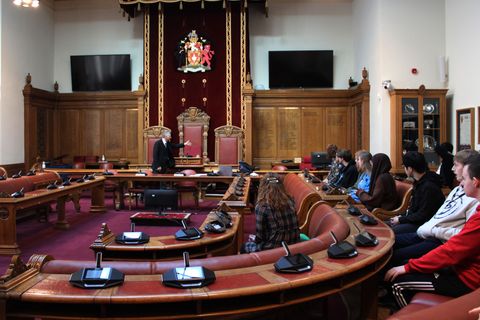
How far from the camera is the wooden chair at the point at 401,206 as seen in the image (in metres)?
4.84

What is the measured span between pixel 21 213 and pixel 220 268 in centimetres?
624

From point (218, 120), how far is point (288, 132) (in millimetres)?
1964

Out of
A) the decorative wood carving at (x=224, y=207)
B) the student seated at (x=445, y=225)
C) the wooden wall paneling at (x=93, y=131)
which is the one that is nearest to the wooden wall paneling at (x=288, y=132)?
the wooden wall paneling at (x=93, y=131)

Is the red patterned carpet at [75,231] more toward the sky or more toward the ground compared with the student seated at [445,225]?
more toward the ground

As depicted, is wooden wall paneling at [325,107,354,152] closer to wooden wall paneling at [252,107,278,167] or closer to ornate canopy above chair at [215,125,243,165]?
wooden wall paneling at [252,107,278,167]

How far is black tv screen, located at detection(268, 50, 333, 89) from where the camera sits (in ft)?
40.0

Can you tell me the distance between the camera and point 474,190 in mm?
2539

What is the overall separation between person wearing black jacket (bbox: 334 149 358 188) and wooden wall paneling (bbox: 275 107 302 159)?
17.9ft

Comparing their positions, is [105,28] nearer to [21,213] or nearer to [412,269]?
[21,213]

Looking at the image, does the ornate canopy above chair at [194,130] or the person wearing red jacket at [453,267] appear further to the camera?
the ornate canopy above chair at [194,130]

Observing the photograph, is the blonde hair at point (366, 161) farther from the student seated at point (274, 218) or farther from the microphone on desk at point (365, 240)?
the microphone on desk at point (365, 240)

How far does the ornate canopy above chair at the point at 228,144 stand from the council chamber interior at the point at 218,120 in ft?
0.09

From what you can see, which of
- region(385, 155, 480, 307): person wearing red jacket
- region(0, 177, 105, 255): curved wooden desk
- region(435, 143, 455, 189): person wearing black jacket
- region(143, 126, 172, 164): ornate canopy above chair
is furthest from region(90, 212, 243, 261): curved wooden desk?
region(143, 126, 172, 164): ornate canopy above chair

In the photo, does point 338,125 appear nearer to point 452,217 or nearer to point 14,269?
point 452,217
